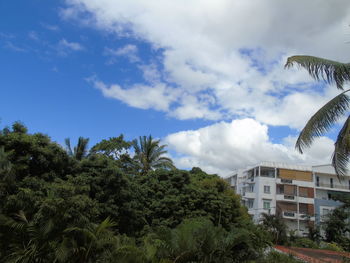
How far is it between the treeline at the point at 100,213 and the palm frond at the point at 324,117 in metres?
4.22

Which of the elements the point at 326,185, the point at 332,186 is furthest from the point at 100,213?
the point at 332,186

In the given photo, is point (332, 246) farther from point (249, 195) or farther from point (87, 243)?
point (87, 243)

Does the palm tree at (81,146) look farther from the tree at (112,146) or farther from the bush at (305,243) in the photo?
the bush at (305,243)

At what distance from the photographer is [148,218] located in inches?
555

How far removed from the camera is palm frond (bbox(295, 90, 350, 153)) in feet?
26.9

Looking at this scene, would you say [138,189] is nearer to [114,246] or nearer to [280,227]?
[114,246]

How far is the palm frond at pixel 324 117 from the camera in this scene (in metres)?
8.20

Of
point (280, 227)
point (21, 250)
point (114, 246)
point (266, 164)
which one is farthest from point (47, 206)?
point (266, 164)

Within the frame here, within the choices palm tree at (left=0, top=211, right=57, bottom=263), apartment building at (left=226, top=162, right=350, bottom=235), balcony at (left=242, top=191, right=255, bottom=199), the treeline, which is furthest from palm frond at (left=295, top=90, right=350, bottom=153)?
balcony at (left=242, top=191, right=255, bottom=199)

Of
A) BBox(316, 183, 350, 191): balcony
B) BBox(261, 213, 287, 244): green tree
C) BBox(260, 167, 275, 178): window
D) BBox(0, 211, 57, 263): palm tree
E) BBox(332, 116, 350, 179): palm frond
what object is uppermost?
BBox(260, 167, 275, 178): window

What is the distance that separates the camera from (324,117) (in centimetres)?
825

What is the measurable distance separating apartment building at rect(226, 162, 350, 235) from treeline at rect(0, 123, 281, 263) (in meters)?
24.1

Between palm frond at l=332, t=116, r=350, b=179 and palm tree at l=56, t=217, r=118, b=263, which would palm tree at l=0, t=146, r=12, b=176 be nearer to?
palm tree at l=56, t=217, r=118, b=263

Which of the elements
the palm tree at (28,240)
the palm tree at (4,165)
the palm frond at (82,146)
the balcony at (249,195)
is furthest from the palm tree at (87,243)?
the balcony at (249,195)
